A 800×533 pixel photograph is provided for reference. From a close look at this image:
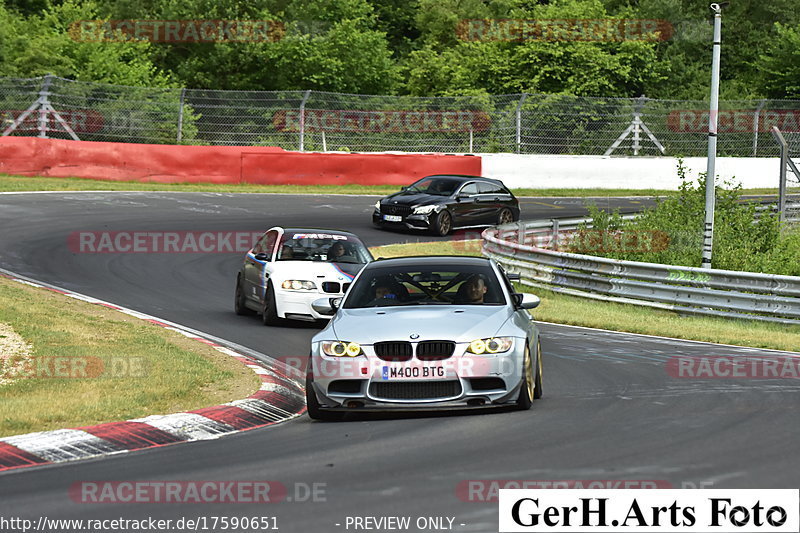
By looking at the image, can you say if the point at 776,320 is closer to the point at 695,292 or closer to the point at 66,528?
the point at 695,292

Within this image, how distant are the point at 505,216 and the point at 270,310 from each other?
15.9 meters

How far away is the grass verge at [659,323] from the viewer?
55.6ft

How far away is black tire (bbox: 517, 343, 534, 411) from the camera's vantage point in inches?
396

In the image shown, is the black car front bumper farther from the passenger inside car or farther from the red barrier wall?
the passenger inside car

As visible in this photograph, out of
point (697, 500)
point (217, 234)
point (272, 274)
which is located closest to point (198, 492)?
point (697, 500)

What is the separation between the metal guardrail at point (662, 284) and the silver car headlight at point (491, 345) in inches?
408

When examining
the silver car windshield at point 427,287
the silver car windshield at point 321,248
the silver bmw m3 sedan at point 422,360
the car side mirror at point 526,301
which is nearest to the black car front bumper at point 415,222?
the silver car windshield at point 321,248

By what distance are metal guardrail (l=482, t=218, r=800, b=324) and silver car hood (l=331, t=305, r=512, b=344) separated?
32.6ft

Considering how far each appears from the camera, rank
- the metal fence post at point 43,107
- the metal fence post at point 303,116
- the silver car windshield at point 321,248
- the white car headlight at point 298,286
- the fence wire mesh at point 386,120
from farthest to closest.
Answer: the metal fence post at point 303,116 < the fence wire mesh at point 386,120 < the metal fence post at point 43,107 < the silver car windshield at point 321,248 < the white car headlight at point 298,286

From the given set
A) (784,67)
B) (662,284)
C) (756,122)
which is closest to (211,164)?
(662,284)

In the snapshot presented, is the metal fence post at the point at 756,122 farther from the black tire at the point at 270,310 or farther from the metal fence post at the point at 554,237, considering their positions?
the black tire at the point at 270,310

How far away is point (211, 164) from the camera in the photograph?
36.7m

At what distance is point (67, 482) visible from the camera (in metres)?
7.73

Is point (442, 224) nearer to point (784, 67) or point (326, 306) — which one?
point (326, 306)
